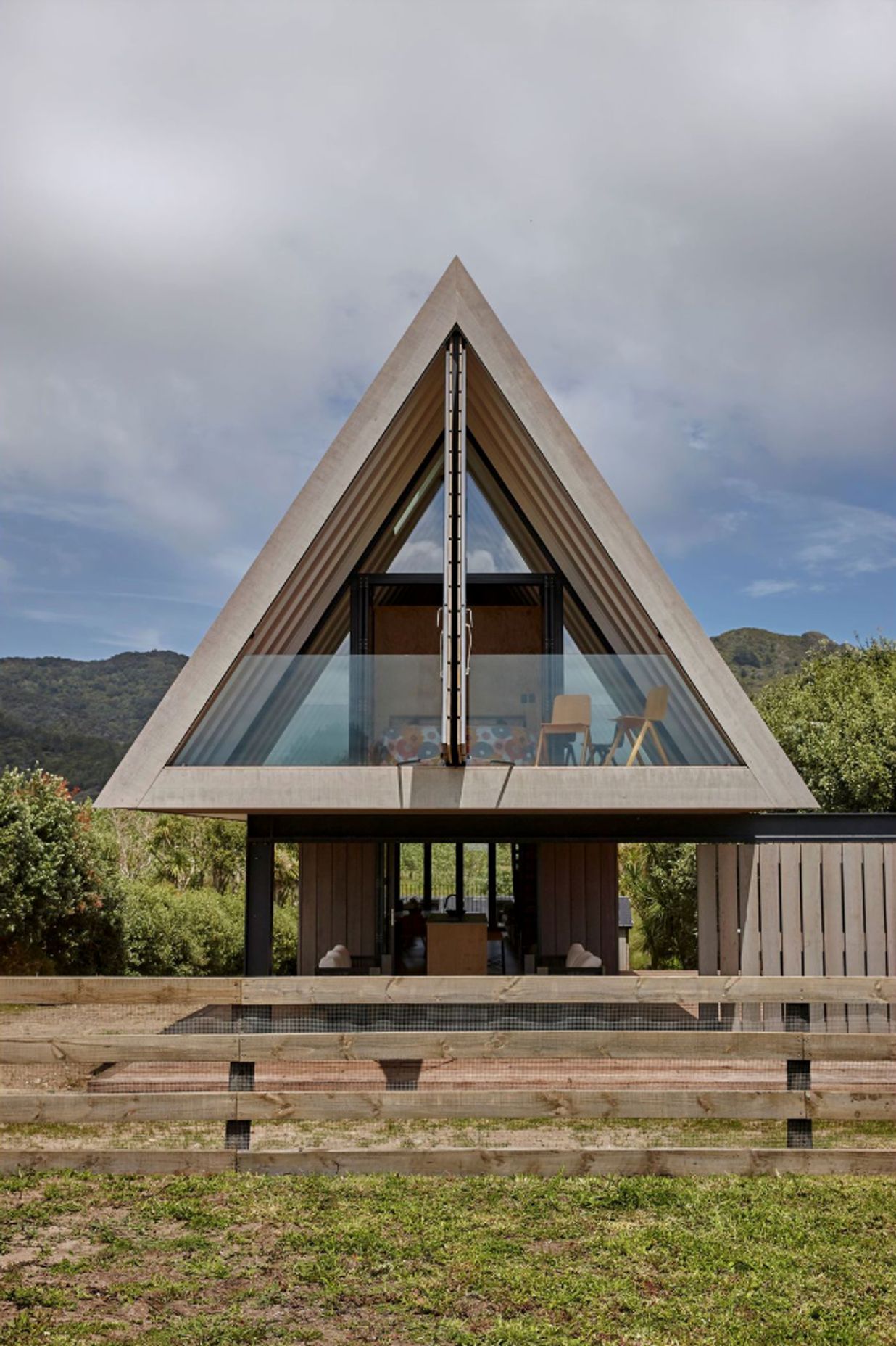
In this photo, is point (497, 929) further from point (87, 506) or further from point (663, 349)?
point (87, 506)

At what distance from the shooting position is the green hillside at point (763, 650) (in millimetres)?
81625

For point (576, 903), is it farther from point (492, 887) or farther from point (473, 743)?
point (473, 743)

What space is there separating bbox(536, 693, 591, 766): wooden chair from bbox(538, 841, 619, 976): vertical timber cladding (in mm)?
3455

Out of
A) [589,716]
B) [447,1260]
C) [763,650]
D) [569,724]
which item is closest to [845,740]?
[589,716]

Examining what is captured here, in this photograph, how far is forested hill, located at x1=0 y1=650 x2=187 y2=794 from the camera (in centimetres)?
5759

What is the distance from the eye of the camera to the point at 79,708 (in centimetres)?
6950

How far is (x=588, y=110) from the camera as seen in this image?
17.2 meters

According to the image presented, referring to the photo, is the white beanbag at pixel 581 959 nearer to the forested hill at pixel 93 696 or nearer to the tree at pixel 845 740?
the tree at pixel 845 740

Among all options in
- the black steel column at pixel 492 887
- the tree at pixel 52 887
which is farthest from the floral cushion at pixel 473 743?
the tree at pixel 52 887

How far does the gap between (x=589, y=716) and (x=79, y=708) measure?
63979mm

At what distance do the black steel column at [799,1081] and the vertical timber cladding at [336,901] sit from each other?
847cm

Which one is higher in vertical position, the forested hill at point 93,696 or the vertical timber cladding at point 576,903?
the forested hill at point 93,696

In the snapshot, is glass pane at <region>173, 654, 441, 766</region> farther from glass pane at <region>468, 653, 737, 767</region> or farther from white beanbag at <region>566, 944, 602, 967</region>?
white beanbag at <region>566, 944, 602, 967</region>

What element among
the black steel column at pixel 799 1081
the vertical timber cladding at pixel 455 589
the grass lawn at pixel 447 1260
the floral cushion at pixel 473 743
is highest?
the vertical timber cladding at pixel 455 589
